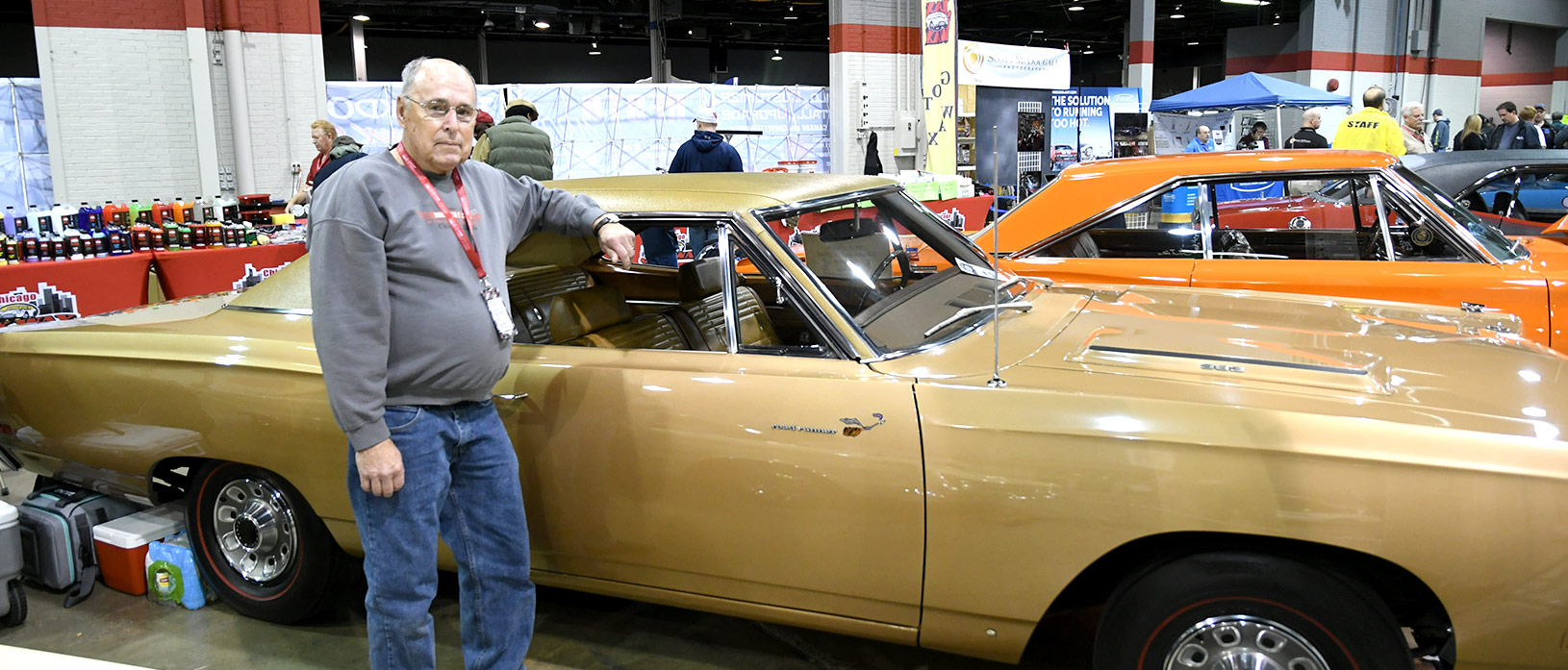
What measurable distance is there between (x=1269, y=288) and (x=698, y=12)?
75.1 feet

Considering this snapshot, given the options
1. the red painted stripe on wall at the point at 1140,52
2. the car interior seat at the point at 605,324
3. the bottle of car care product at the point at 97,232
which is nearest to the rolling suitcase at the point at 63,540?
the car interior seat at the point at 605,324

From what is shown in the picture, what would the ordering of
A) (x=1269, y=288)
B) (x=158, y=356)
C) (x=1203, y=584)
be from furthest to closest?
1. (x=1269, y=288)
2. (x=158, y=356)
3. (x=1203, y=584)

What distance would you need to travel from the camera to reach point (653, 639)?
3492mm

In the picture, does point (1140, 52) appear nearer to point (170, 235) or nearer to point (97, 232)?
point (170, 235)

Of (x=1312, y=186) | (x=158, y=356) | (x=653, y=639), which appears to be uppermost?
(x=1312, y=186)

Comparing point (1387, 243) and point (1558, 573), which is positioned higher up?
point (1387, 243)

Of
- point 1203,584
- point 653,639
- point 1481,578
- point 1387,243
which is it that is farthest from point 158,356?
point 1387,243

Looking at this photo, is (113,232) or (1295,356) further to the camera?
(113,232)

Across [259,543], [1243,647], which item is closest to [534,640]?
[259,543]

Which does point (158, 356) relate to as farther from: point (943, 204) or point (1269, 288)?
point (943, 204)

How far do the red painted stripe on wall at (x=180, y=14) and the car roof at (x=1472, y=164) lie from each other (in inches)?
452

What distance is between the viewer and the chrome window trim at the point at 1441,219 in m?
4.58

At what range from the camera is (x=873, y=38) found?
16.7 meters

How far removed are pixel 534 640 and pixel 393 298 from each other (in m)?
1.50
